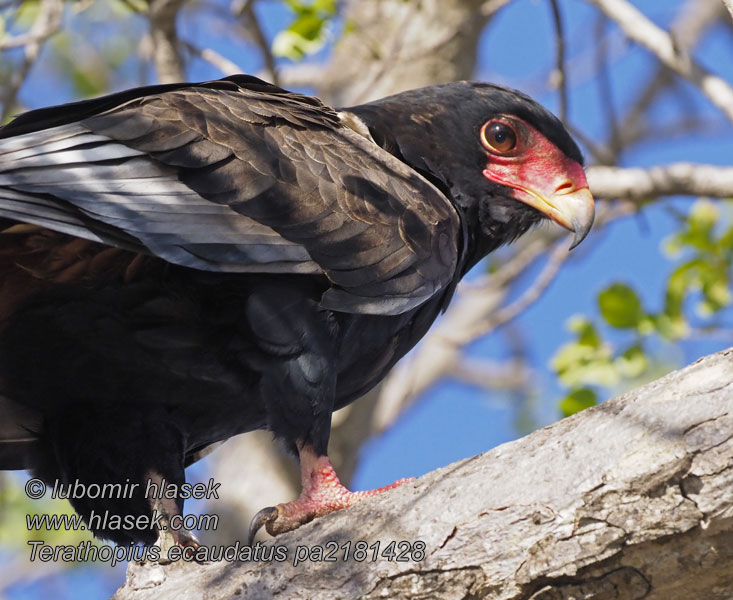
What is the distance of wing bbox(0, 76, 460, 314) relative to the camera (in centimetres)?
333

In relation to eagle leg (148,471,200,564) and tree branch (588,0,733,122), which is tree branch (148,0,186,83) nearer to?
tree branch (588,0,733,122)

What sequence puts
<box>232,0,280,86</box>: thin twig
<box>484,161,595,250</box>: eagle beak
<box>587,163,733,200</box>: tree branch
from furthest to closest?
<box>232,0,280,86</box>: thin twig → <box>587,163,733,200</box>: tree branch → <box>484,161,595,250</box>: eagle beak

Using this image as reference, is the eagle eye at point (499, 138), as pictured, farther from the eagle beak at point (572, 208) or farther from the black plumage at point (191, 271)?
the black plumage at point (191, 271)

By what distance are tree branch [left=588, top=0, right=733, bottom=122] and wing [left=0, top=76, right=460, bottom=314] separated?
1390 millimetres

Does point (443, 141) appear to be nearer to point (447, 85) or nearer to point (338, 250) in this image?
point (447, 85)

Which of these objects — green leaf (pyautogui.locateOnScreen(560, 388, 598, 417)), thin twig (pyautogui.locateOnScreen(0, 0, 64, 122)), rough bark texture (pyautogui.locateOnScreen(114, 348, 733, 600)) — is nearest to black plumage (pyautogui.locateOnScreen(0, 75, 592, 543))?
rough bark texture (pyautogui.locateOnScreen(114, 348, 733, 600))

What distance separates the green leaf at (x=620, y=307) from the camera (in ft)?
17.6

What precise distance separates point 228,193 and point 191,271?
295mm

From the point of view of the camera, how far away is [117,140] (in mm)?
3514

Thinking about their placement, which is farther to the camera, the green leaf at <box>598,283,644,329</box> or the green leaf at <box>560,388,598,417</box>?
the green leaf at <box>598,283,644,329</box>

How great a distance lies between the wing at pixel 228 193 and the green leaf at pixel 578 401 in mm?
1406

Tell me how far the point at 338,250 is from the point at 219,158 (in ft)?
1.62

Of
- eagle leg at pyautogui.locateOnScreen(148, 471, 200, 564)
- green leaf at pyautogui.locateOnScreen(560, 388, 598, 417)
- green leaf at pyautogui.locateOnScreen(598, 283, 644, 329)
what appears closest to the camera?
eagle leg at pyautogui.locateOnScreen(148, 471, 200, 564)

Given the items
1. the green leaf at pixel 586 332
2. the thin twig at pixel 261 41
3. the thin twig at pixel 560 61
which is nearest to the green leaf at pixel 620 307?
the green leaf at pixel 586 332
